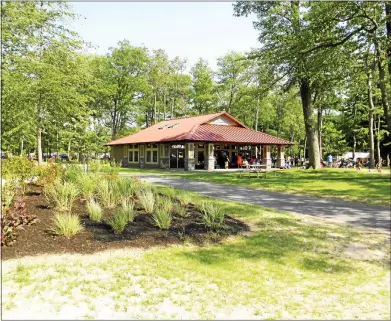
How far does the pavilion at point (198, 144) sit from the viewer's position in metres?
31.3

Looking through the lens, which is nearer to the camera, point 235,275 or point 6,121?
point 235,275

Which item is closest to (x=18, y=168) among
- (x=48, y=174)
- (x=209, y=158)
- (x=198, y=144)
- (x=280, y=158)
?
(x=48, y=174)

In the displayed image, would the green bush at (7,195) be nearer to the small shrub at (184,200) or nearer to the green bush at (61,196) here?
the green bush at (61,196)

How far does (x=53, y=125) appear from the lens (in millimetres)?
24453

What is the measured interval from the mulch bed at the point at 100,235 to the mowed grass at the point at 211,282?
267 millimetres

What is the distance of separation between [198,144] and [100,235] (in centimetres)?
2620

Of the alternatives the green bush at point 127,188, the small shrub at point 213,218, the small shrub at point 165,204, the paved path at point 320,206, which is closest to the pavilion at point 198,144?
the paved path at point 320,206

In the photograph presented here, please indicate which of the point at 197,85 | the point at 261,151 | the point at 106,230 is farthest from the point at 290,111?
the point at 106,230

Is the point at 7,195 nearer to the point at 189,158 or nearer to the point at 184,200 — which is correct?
the point at 184,200

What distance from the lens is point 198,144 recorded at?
3238 cm

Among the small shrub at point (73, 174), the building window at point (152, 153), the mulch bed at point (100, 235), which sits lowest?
the mulch bed at point (100, 235)

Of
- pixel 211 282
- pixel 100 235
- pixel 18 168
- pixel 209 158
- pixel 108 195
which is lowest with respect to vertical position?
pixel 211 282

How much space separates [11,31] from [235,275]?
15.1 metres

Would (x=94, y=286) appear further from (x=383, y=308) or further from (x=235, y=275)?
(x=383, y=308)
